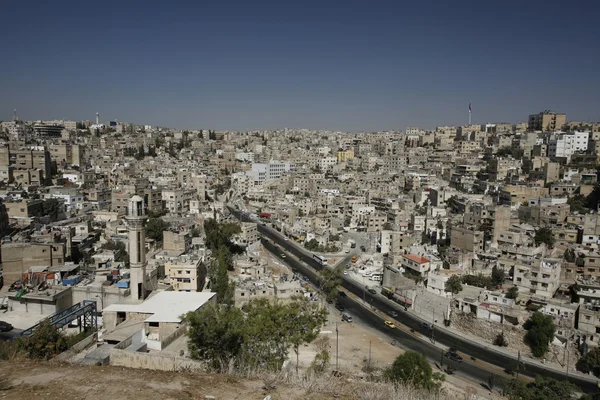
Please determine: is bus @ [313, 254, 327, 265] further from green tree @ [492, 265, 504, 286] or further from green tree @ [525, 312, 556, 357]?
green tree @ [525, 312, 556, 357]

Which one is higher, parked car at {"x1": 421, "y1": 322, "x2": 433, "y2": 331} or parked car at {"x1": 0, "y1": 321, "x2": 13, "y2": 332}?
parked car at {"x1": 0, "y1": 321, "x2": 13, "y2": 332}

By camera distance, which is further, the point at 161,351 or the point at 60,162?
the point at 60,162

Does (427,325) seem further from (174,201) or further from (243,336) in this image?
(174,201)

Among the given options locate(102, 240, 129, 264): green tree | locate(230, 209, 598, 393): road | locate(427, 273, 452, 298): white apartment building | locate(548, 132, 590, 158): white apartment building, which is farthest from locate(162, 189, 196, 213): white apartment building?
locate(548, 132, 590, 158): white apartment building

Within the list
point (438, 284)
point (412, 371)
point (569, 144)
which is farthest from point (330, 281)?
point (569, 144)

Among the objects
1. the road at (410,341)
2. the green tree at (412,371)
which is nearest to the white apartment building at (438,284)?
the road at (410,341)

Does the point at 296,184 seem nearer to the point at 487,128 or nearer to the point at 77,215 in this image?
the point at 77,215

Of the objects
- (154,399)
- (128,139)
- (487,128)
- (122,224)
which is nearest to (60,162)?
(128,139)
